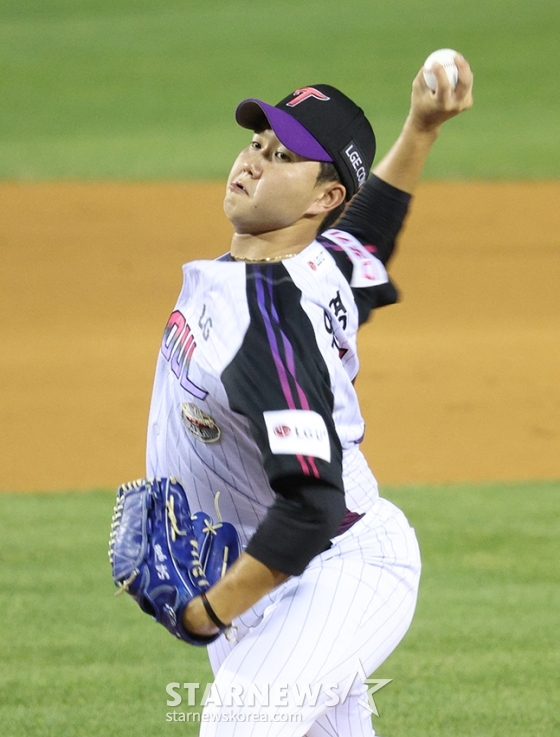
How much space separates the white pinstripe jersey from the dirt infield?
452 cm

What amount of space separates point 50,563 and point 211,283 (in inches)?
135

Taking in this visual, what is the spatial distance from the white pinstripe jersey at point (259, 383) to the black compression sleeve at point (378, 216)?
206 millimetres

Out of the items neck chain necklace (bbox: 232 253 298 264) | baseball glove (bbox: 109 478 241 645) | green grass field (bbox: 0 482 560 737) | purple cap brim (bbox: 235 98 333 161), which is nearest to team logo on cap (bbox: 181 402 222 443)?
baseball glove (bbox: 109 478 241 645)

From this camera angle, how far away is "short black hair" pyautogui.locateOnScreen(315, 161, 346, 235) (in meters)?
2.75

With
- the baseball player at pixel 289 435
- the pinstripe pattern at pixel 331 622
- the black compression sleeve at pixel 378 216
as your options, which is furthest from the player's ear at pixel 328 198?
the pinstripe pattern at pixel 331 622

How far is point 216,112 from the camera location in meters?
18.9

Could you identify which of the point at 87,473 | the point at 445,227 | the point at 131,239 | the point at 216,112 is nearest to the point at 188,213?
the point at 131,239

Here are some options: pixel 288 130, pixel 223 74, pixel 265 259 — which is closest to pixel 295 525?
pixel 265 259

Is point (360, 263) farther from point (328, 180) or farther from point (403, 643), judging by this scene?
point (403, 643)

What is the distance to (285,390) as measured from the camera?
2.33 metres

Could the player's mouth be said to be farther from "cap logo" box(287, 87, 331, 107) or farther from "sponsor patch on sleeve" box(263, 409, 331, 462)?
"sponsor patch on sleeve" box(263, 409, 331, 462)

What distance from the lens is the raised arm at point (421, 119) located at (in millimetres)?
2961

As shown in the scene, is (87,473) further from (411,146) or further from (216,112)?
(216,112)

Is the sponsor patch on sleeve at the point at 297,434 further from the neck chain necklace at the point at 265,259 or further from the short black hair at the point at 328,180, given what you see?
the short black hair at the point at 328,180
